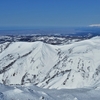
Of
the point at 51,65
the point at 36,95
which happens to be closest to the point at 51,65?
the point at 51,65

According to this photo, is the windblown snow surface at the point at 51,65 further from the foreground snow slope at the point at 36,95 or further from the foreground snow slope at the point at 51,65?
the foreground snow slope at the point at 36,95

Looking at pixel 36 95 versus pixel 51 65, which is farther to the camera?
pixel 51 65

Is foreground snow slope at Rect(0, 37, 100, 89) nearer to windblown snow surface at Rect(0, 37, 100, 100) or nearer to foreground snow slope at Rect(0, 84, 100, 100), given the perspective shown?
windblown snow surface at Rect(0, 37, 100, 100)

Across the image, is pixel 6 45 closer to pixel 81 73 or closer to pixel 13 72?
pixel 13 72

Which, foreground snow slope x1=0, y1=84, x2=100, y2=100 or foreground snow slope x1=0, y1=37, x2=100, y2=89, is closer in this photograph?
foreground snow slope x1=0, y1=84, x2=100, y2=100

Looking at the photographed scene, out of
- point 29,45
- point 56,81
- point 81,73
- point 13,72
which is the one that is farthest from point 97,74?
point 29,45

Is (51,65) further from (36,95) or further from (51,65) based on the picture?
(36,95)

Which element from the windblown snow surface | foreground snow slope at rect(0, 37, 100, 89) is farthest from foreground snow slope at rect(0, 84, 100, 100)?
foreground snow slope at rect(0, 37, 100, 89)

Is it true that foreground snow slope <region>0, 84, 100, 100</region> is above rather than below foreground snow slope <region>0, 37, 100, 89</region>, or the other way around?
above
